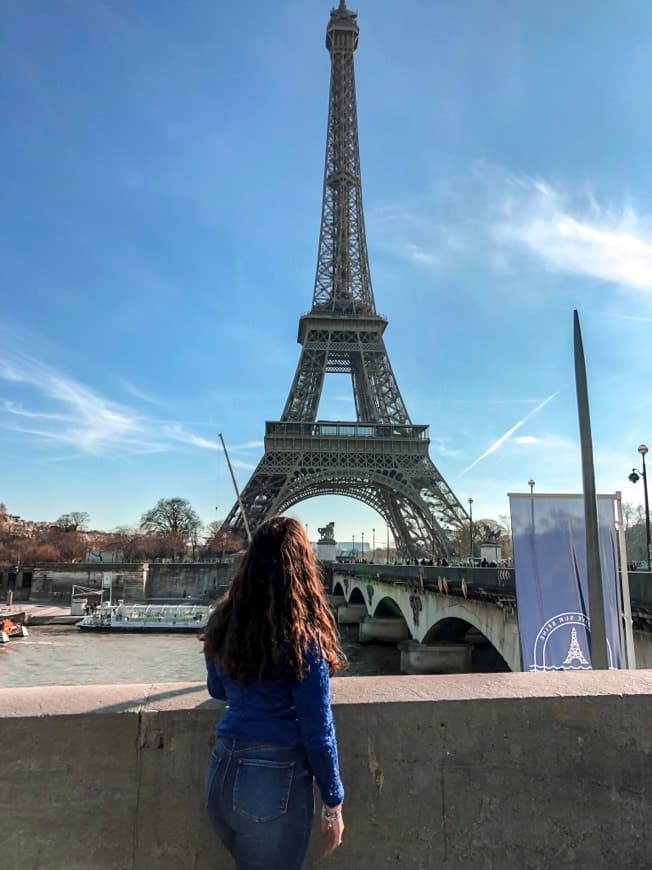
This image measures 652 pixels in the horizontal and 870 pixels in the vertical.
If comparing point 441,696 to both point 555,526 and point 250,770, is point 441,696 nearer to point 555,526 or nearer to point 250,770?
point 250,770

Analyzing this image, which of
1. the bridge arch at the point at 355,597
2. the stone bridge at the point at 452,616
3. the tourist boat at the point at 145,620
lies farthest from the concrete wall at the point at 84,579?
the stone bridge at the point at 452,616

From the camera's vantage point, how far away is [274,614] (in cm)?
261

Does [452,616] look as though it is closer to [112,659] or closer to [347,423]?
[112,659]

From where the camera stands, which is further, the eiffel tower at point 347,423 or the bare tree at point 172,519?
the bare tree at point 172,519

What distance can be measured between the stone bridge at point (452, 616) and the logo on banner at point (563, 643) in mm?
3920

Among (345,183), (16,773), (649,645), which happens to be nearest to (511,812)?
(16,773)

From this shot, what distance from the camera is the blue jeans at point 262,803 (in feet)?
7.88

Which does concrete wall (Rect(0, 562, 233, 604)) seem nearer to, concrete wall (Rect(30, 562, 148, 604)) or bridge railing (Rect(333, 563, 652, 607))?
concrete wall (Rect(30, 562, 148, 604))

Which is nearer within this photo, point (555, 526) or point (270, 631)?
point (270, 631)

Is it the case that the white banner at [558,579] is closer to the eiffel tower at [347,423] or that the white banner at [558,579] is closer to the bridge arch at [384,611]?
the bridge arch at [384,611]

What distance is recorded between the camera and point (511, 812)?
3.19 meters

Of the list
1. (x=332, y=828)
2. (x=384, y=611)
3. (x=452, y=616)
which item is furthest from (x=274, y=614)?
(x=384, y=611)

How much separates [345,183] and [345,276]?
11765mm

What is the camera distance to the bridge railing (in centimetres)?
1411
